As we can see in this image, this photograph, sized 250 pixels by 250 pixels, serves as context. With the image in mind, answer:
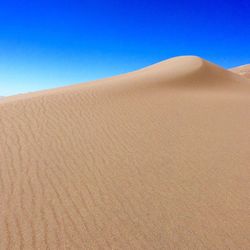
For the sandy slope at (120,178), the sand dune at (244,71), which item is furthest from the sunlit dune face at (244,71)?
the sandy slope at (120,178)

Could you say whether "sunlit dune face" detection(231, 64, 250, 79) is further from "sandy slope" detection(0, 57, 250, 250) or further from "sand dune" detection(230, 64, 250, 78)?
"sandy slope" detection(0, 57, 250, 250)

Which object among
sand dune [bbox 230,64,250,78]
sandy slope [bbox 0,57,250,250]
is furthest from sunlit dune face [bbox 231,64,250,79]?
sandy slope [bbox 0,57,250,250]

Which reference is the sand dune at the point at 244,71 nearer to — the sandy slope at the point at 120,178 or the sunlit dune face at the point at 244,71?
the sunlit dune face at the point at 244,71

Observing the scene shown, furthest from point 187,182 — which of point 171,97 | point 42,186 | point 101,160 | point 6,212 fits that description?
point 171,97

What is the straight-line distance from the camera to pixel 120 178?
4242 millimetres

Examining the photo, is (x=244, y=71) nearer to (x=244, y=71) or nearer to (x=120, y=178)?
(x=244, y=71)

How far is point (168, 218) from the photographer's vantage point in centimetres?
334

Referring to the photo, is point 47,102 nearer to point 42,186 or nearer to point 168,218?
point 42,186

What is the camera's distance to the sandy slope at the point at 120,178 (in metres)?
3.05

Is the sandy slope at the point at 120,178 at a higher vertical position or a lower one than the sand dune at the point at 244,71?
lower

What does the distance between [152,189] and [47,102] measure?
578cm

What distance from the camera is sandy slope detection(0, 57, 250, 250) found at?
10.0ft

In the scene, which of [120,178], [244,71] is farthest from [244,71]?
[120,178]

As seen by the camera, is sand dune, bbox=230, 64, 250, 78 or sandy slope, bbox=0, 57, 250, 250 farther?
sand dune, bbox=230, 64, 250, 78
